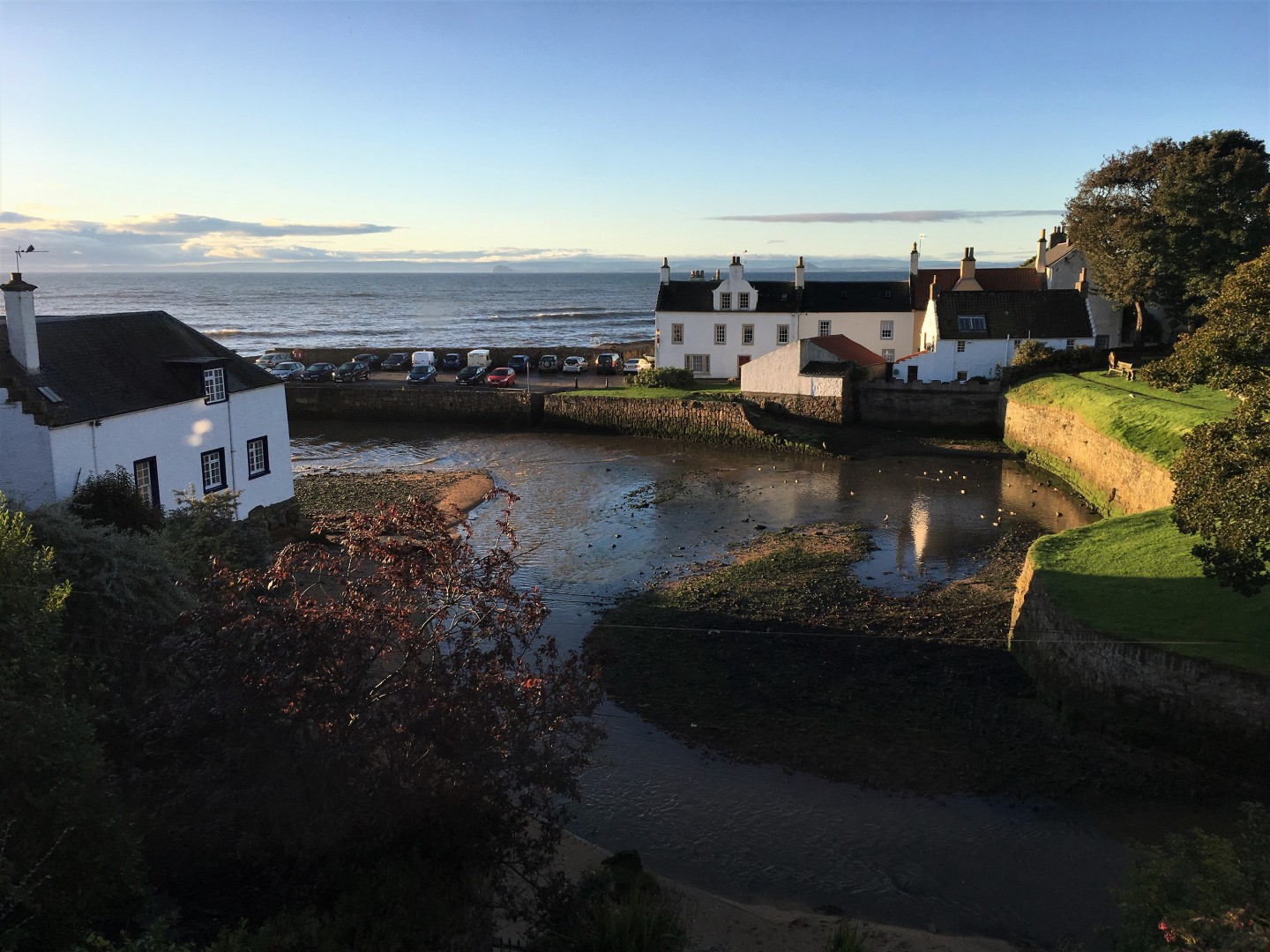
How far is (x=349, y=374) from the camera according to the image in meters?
62.6

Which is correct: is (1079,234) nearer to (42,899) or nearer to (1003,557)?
(1003,557)

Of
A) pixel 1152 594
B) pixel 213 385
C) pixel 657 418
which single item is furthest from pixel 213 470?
pixel 657 418

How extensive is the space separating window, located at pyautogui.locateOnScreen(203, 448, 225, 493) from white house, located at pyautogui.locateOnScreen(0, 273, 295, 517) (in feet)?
0.10

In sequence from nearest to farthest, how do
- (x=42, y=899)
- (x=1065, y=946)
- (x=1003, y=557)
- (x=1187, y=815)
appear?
(x=42, y=899), (x=1065, y=946), (x=1187, y=815), (x=1003, y=557)

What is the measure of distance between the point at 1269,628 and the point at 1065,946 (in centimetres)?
946

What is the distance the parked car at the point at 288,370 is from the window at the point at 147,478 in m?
38.5

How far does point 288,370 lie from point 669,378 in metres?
26.8

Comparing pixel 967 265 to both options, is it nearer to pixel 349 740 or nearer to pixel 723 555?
pixel 723 555

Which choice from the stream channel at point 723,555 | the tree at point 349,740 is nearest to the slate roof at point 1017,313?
the stream channel at point 723,555

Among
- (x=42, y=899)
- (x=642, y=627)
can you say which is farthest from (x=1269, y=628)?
(x=42, y=899)

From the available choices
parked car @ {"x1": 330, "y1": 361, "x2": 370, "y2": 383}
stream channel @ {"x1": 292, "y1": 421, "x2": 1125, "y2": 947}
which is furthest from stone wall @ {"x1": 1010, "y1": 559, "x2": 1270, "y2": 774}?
parked car @ {"x1": 330, "y1": 361, "x2": 370, "y2": 383}

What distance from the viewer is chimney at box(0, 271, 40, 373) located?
2208 centimetres

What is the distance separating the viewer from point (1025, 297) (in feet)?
172

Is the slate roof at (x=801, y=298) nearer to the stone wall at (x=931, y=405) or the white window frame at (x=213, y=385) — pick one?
the stone wall at (x=931, y=405)
